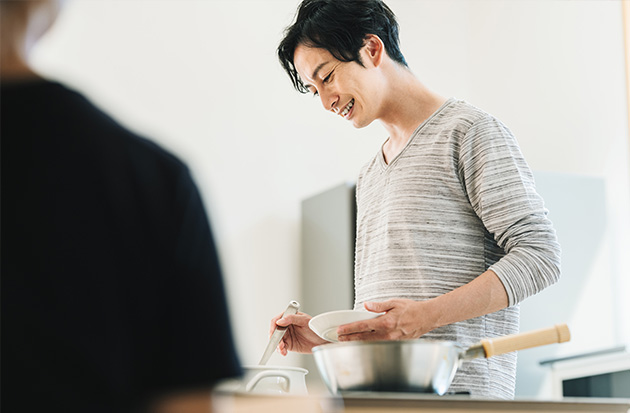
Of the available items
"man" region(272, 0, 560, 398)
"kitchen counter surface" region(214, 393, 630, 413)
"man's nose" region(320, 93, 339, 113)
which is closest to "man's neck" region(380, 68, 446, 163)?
"man" region(272, 0, 560, 398)

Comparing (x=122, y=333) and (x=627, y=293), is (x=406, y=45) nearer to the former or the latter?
(x=627, y=293)

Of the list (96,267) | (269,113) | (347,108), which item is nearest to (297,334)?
(347,108)

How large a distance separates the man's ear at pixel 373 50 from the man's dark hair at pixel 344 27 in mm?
10

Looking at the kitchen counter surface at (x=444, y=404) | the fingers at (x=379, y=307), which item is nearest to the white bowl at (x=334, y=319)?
the fingers at (x=379, y=307)

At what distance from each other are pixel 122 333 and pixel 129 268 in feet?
0.14

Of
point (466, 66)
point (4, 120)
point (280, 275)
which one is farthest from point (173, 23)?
point (4, 120)

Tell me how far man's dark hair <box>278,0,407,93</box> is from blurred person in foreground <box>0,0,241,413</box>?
1040 mm

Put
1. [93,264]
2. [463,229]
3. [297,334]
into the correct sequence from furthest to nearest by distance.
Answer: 1. [297,334]
2. [463,229]
3. [93,264]

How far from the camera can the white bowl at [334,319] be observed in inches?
43.9

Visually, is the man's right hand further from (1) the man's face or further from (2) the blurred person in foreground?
(2) the blurred person in foreground

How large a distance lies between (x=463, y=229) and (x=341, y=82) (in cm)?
43

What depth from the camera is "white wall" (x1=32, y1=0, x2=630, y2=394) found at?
107 inches

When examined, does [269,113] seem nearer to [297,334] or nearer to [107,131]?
[297,334]

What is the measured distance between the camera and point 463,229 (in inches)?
51.0
